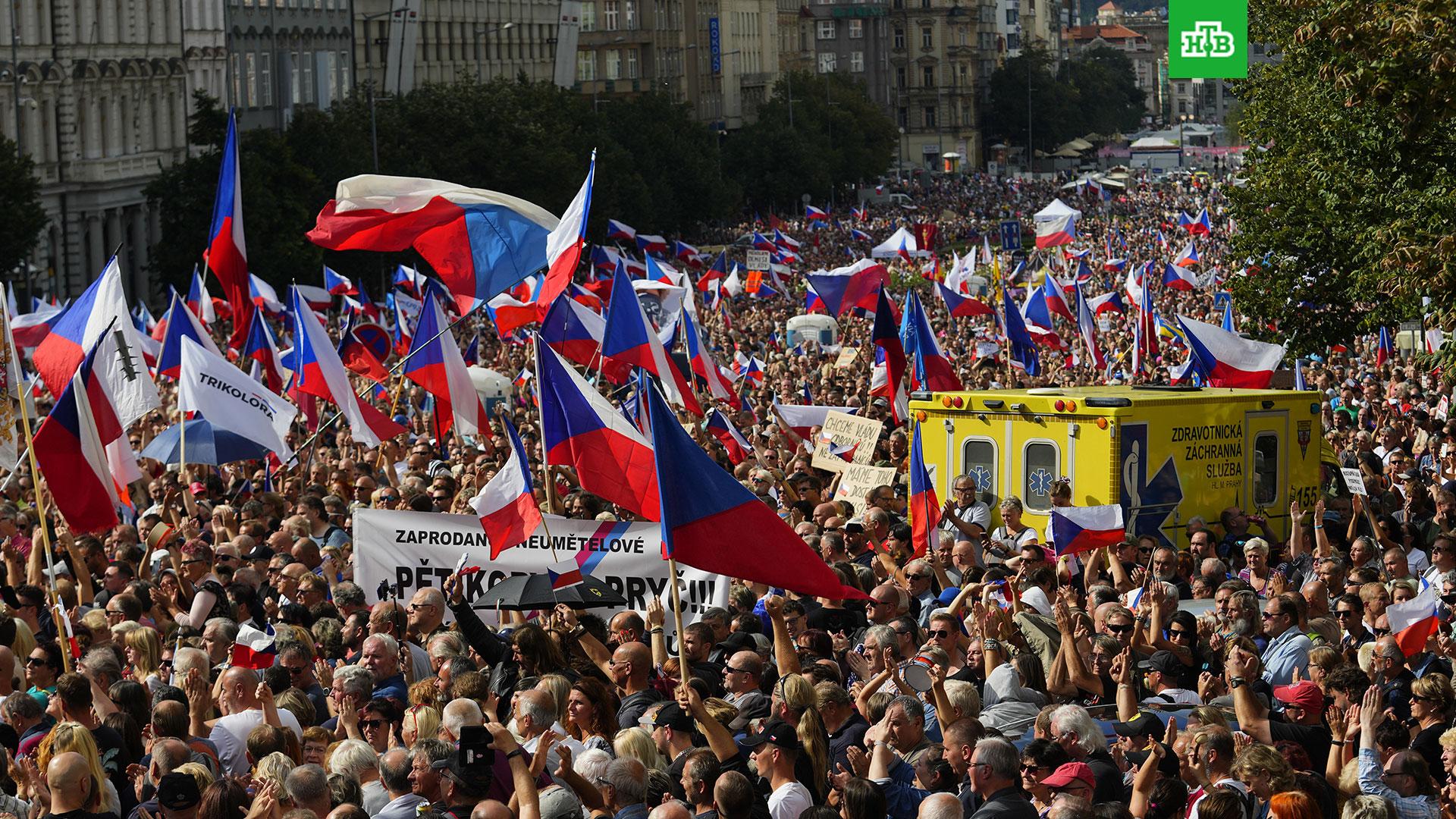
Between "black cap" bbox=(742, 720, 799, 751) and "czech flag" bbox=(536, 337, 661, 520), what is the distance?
12.5 ft

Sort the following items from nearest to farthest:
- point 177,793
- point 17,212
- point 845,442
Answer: point 177,793
point 845,442
point 17,212

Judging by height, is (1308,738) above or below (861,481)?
above

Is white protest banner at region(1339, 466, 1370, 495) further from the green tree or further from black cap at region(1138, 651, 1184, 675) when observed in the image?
the green tree

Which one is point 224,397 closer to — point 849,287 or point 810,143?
point 849,287

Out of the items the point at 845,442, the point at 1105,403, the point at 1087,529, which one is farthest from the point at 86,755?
the point at 845,442

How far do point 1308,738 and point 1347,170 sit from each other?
577 inches

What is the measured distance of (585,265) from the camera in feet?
188

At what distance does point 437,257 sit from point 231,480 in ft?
16.3

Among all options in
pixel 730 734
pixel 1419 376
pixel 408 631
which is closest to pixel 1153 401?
pixel 408 631

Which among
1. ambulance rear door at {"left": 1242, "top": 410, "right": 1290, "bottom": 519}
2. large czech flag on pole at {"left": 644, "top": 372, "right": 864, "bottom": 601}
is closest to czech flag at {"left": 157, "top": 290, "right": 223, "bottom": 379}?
ambulance rear door at {"left": 1242, "top": 410, "right": 1290, "bottom": 519}

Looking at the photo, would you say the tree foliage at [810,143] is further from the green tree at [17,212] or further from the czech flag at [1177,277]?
the czech flag at [1177,277]

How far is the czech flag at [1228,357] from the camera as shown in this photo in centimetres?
2016

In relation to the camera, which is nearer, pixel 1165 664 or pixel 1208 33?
pixel 1165 664

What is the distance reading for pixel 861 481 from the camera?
17.5 m
